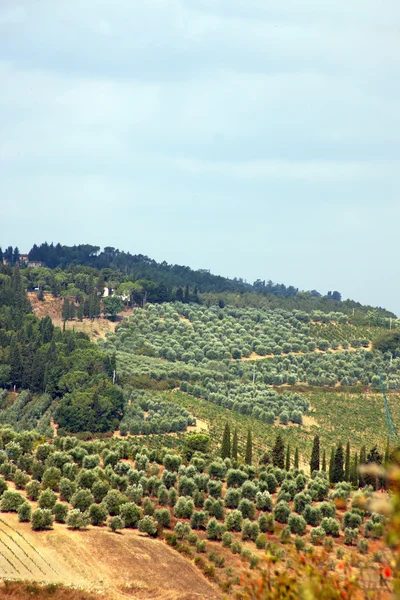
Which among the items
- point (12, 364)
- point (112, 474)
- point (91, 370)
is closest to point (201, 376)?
point (91, 370)

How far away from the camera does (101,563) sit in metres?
52.2

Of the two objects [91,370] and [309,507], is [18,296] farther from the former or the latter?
[309,507]

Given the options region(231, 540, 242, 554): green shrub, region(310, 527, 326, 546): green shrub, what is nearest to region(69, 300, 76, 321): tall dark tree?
region(310, 527, 326, 546): green shrub

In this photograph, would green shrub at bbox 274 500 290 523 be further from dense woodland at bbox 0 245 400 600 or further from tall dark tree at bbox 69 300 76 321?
tall dark tree at bbox 69 300 76 321

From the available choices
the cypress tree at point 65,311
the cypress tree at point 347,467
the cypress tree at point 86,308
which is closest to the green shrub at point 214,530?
the cypress tree at point 347,467

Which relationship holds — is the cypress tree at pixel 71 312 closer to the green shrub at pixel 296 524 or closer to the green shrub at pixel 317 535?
the green shrub at pixel 296 524

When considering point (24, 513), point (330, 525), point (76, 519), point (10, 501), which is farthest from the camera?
point (330, 525)

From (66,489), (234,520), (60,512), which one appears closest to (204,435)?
(234,520)

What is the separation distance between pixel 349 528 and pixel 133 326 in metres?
113

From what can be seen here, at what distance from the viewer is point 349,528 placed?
201 ft

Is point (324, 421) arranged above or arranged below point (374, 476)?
above

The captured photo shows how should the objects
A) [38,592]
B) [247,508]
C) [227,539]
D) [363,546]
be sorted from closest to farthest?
1. [38,592]
2. [227,539]
3. [363,546]
4. [247,508]

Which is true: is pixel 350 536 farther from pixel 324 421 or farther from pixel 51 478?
pixel 324 421

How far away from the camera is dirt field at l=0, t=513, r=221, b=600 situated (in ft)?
161
